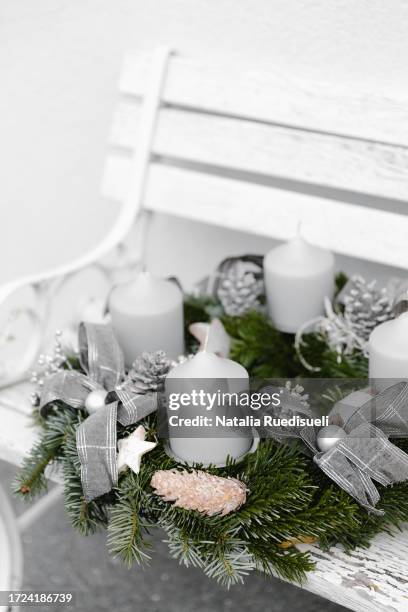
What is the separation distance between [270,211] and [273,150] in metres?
Answer: 0.09

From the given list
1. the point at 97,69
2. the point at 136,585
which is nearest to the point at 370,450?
the point at 136,585

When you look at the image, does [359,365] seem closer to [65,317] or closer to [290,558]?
[290,558]

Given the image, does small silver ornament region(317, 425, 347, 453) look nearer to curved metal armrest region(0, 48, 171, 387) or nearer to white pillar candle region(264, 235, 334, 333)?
white pillar candle region(264, 235, 334, 333)

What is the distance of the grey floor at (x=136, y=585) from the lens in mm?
1205

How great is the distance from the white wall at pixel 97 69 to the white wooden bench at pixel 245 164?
0.05m

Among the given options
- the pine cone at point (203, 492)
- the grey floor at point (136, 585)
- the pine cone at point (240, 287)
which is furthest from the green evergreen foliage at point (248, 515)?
the grey floor at point (136, 585)

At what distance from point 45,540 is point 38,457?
0.60 metres

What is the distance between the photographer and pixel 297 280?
0.95m

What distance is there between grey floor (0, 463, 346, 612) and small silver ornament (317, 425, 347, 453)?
54 cm

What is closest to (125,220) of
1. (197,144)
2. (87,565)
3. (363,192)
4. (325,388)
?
(197,144)

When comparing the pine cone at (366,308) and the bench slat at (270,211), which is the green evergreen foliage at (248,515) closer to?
the pine cone at (366,308)

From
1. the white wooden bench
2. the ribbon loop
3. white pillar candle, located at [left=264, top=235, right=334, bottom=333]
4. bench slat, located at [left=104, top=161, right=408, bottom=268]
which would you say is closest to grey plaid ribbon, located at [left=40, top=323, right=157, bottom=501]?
the ribbon loop

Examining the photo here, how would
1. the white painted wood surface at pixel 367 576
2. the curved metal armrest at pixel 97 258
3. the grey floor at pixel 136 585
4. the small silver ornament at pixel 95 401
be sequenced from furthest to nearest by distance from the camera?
the grey floor at pixel 136 585, the curved metal armrest at pixel 97 258, the small silver ornament at pixel 95 401, the white painted wood surface at pixel 367 576

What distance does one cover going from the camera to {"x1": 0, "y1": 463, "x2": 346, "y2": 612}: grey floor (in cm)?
121
